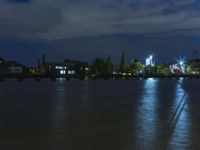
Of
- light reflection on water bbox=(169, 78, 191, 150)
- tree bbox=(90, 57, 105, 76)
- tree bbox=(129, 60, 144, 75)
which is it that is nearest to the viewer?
light reflection on water bbox=(169, 78, 191, 150)

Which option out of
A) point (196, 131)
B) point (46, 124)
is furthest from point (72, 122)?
point (196, 131)

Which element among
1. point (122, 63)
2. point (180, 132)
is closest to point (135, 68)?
point (122, 63)

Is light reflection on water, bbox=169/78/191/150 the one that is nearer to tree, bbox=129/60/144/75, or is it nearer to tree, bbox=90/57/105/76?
tree, bbox=90/57/105/76

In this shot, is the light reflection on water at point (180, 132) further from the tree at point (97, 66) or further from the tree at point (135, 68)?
the tree at point (135, 68)

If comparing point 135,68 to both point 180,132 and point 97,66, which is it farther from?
point 180,132

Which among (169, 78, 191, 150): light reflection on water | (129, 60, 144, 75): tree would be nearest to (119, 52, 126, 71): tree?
(129, 60, 144, 75): tree

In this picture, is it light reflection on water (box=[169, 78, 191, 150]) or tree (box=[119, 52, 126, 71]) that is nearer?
light reflection on water (box=[169, 78, 191, 150])

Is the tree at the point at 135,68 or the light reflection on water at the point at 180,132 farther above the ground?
the tree at the point at 135,68

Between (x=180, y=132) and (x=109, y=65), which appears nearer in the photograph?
(x=180, y=132)

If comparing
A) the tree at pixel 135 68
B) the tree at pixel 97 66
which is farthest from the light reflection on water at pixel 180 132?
the tree at pixel 135 68

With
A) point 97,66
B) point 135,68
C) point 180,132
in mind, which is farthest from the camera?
point 135,68

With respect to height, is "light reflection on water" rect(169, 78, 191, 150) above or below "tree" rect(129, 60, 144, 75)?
below

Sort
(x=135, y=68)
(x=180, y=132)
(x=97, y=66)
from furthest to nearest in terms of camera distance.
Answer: (x=135, y=68) → (x=97, y=66) → (x=180, y=132)

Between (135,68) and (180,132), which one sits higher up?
(135,68)
